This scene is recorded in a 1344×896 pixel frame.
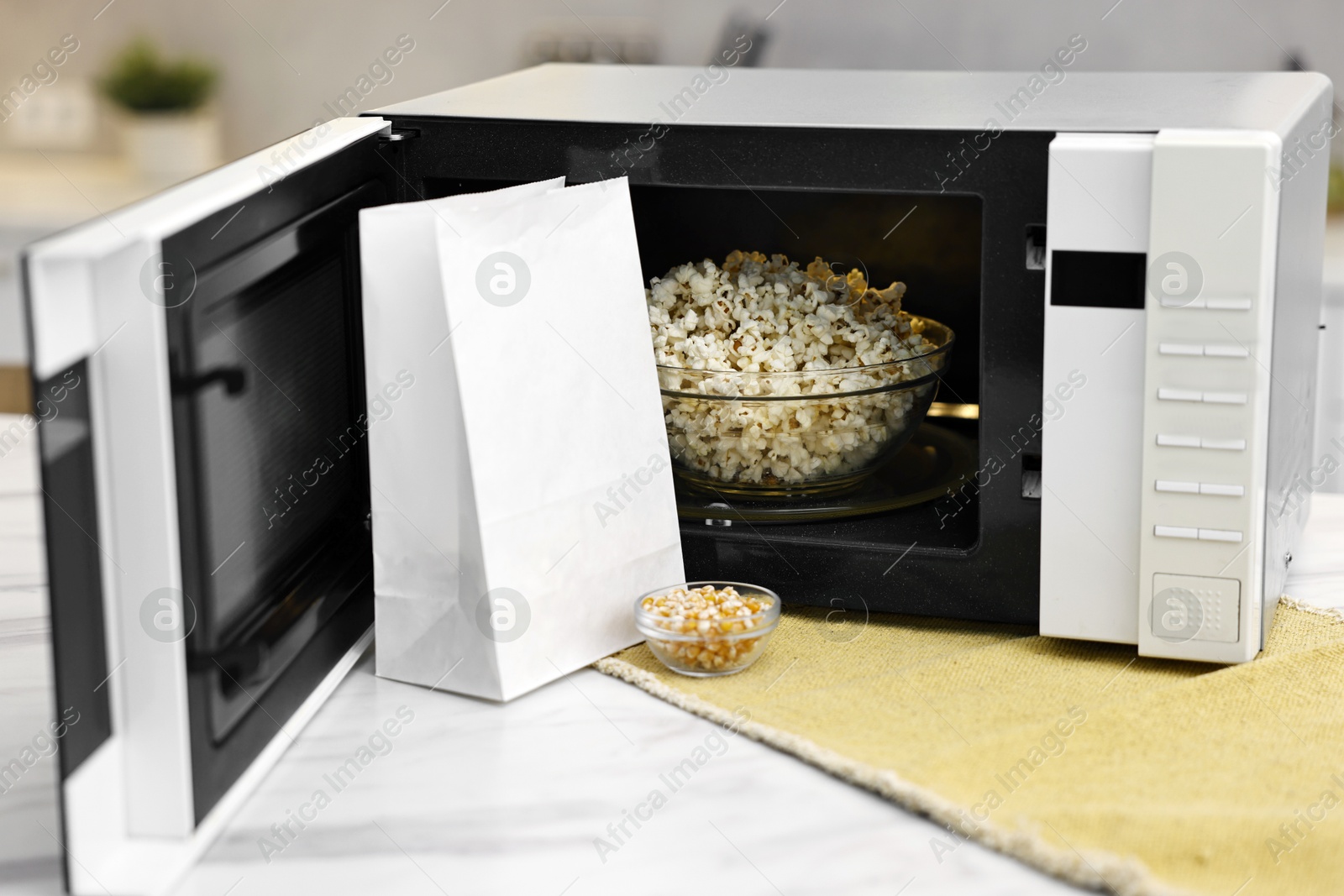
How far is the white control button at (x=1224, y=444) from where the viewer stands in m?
0.75

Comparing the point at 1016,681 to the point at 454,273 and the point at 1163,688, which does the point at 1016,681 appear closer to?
the point at 1163,688

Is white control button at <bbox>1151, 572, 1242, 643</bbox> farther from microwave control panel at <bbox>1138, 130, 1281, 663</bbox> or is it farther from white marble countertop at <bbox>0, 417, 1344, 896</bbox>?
white marble countertop at <bbox>0, 417, 1344, 896</bbox>

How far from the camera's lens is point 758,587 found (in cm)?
84

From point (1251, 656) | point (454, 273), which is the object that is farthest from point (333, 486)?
point (1251, 656)

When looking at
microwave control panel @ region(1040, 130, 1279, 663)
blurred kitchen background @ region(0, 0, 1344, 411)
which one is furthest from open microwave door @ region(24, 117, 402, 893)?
blurred kitchen background @ region(0, 0, 1344, 411)

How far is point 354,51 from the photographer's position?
2.04m

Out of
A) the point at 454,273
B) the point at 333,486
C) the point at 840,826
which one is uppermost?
the point at 454,273

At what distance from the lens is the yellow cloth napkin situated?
611mm

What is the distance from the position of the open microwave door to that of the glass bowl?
260 millimetres

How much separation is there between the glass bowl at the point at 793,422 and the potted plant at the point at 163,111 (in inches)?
55.6

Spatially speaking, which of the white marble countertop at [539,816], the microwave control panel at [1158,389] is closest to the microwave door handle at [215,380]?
the white marble countertop at [539,816]

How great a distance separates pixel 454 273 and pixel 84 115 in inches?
69.0

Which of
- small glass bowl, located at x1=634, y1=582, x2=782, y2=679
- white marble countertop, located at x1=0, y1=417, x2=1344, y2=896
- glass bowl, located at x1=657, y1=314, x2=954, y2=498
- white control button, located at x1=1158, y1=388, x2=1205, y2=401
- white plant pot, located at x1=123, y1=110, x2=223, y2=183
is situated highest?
white plant pot, located at x1=123, y1=110, x2=223, y2=183

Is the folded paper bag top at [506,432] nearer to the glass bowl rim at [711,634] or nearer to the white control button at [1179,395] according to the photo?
the glass bowl rim at [711,634]
